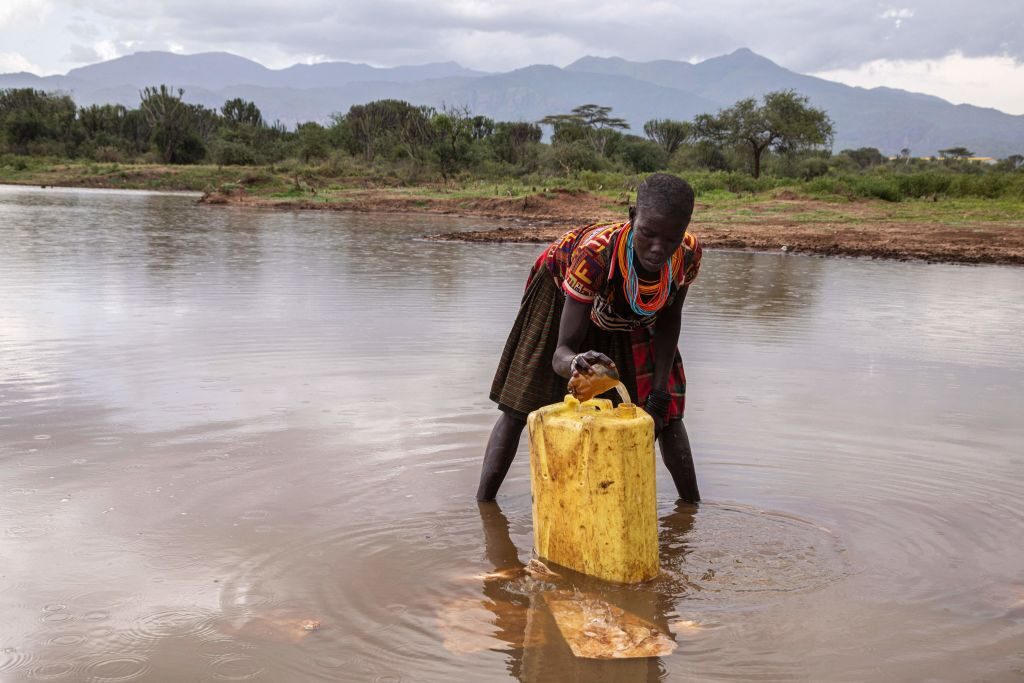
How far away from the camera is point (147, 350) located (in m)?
5.96

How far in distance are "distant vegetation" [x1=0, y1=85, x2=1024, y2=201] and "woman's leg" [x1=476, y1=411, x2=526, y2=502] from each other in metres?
21.2

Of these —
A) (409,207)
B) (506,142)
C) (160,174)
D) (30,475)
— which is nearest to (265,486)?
(30,475)

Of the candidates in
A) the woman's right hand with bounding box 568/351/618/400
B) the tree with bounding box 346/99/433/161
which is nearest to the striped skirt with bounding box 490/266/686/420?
the woman's right hand with bounding box 568/351/618/400

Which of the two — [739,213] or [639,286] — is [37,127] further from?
[639,286]

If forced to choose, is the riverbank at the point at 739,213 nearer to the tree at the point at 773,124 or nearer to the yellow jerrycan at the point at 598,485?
the yellow jerrycan at the point at 598,485

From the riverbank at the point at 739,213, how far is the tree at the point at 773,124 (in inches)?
459

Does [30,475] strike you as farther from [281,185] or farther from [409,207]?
[281,185]

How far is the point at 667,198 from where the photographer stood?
8.78 feet

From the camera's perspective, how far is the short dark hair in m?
2.67

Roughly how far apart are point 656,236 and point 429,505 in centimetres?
140

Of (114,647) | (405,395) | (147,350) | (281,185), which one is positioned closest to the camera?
(114,647)

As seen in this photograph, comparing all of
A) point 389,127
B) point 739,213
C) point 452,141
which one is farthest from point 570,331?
point 389,127

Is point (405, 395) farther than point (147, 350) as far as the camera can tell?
No

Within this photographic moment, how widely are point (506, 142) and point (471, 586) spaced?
42.1 metres
